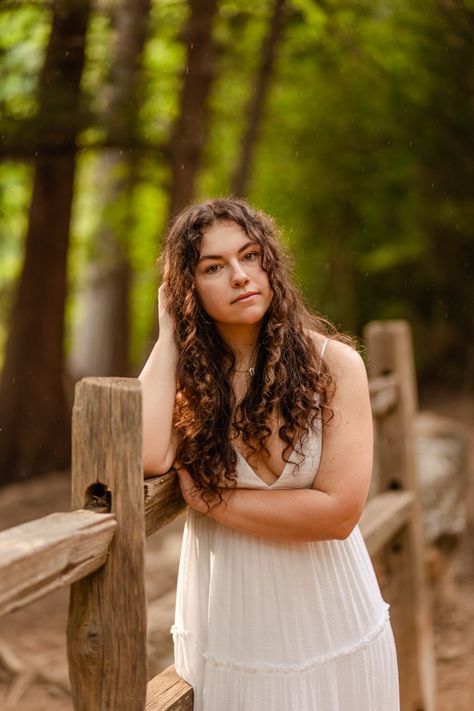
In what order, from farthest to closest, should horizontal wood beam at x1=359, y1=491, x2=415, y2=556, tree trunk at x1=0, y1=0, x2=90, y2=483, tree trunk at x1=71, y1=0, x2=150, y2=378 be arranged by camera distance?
1. tree trunk at x1=71, y1=0, x2=150, y2=378
2. tree trunk at x1=0, y1=0, x2=90, y2=483
3. horizontal wood beam at x1=359, y1=491, x2=415, y2=556

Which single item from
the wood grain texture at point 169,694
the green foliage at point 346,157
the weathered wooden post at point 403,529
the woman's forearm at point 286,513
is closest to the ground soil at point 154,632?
the weathered wooden post at point 403,529

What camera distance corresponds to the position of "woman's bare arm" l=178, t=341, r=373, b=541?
2.10m

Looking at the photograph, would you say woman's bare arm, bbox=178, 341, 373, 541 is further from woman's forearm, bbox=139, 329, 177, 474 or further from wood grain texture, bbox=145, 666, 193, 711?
wood grain texture, bbox=145, 666, 193, 711

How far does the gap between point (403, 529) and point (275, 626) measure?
2.54m

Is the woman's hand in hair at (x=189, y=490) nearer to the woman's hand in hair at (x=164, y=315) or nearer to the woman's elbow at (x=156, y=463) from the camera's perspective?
the woman's elbow at (x=156, y=463)

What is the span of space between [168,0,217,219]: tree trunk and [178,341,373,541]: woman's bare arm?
20.6 ft

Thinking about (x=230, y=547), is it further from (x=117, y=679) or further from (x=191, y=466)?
(x=117, y=679)

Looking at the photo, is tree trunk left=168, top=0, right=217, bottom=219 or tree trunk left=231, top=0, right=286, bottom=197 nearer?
tree trunk left=168, top=0, right=217, bottom=219

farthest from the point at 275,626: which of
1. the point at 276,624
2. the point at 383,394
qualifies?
the point at 383,394

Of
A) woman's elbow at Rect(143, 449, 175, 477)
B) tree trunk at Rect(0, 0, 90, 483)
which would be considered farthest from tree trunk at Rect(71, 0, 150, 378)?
woman's elbow at Rect(143, 449, 175, 477)

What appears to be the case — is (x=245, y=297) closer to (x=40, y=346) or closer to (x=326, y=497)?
(x=326, y=497)

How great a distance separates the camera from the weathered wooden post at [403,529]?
4.50 meters

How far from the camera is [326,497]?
211cm

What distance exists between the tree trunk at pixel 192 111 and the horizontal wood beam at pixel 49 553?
6661mm
